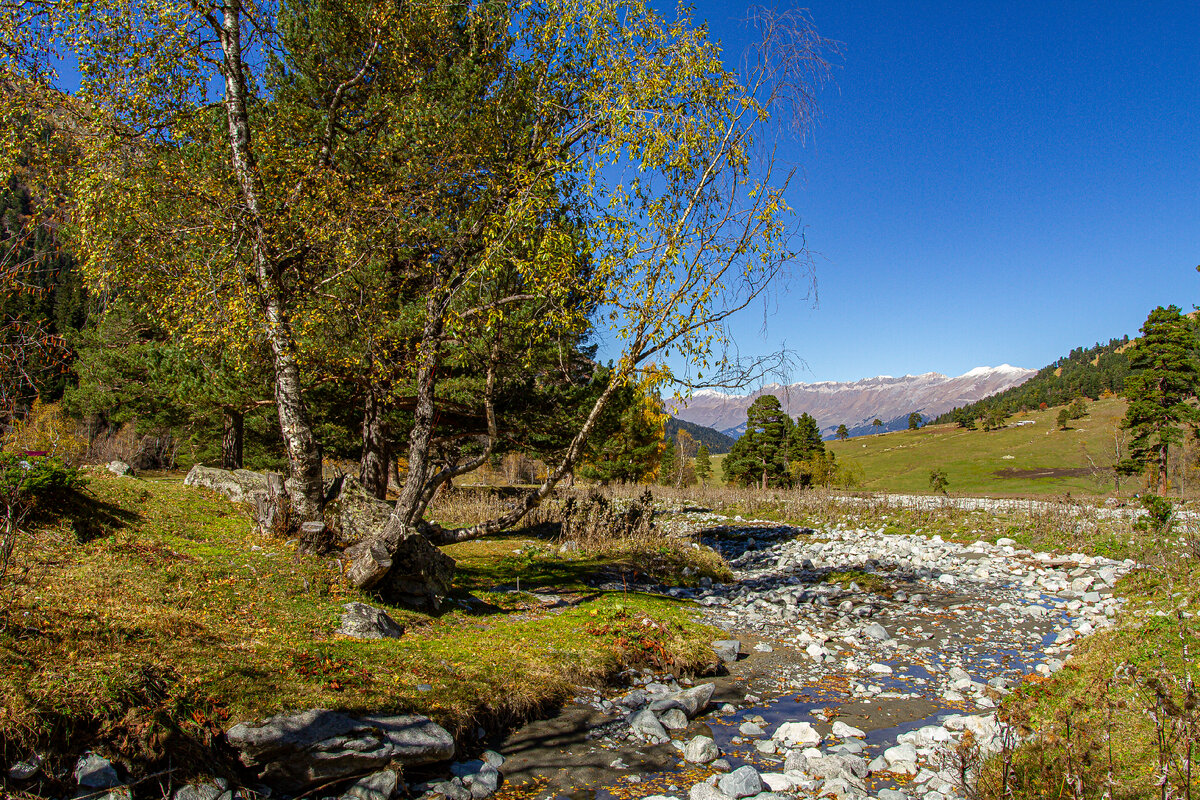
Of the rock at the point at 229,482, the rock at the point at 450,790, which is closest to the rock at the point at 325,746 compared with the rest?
the rock at the point at 450,790

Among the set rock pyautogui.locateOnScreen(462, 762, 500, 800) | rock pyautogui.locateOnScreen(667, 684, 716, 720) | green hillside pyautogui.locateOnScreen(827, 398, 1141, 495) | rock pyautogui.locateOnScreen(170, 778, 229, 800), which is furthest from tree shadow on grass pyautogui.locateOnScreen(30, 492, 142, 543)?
green hillside pyautogui.locateOnScreen(827, 398, 1141, 495)

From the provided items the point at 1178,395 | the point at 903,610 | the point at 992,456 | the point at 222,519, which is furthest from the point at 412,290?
the point at 992,456

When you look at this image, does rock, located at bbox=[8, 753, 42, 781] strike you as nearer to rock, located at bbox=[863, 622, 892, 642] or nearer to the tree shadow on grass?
the tree shadow on grass

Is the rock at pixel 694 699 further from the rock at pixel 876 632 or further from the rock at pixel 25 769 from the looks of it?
the rock at pixel 25 769

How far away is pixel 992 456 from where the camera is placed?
90625mm

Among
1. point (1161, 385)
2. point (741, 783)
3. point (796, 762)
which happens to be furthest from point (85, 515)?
point (1161, 385)

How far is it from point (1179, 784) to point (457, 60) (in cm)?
1283

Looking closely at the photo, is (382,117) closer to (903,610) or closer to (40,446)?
(40,446)

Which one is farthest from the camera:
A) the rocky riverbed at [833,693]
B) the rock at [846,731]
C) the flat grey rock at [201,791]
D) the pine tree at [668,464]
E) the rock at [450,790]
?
the pine tree at [668,464]

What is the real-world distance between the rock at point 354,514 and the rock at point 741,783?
648cm

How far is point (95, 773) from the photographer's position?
367 cm

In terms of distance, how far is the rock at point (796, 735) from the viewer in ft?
18.0

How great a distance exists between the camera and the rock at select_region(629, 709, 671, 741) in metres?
5.70

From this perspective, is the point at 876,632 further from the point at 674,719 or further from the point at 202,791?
the point at 202,791
